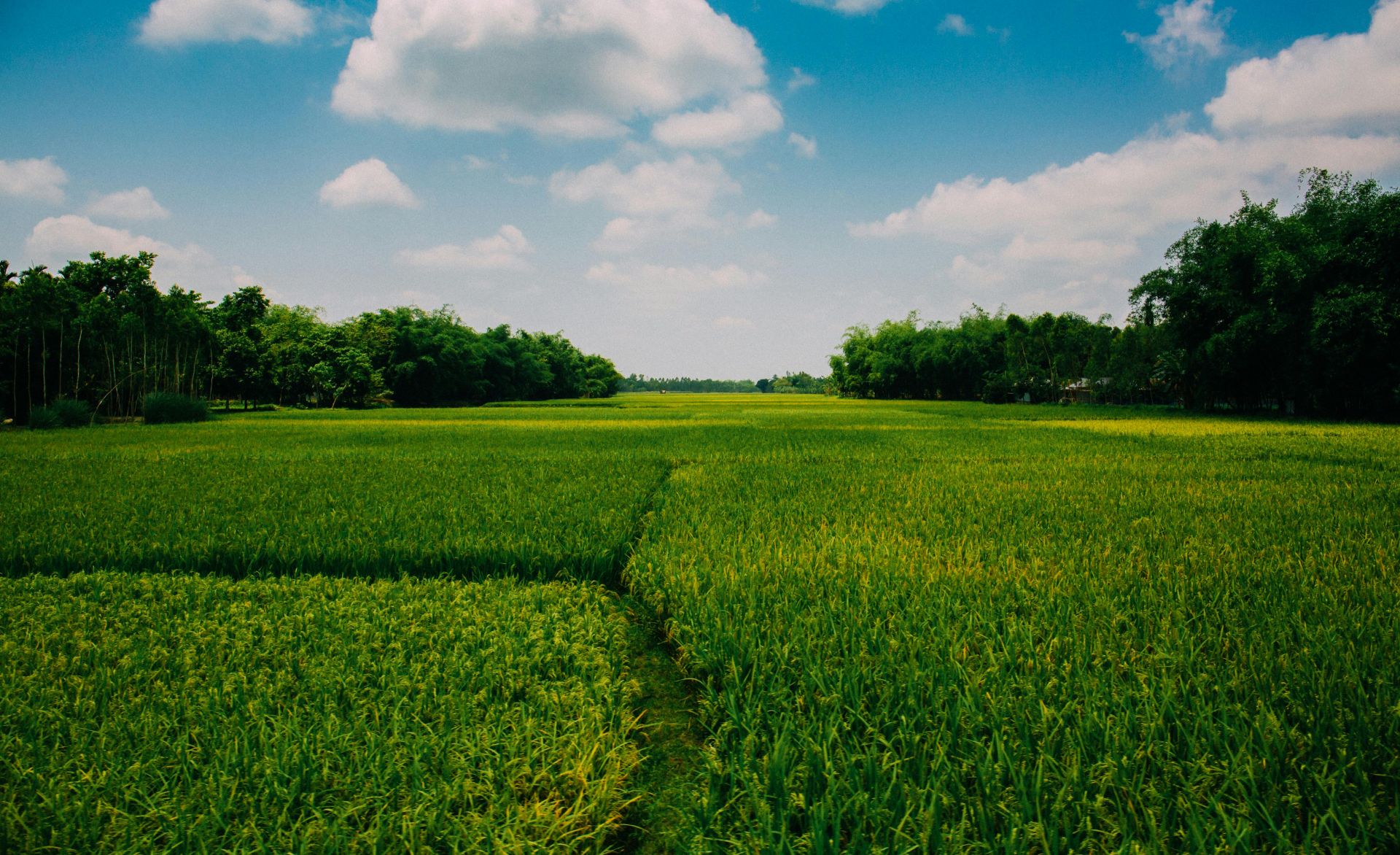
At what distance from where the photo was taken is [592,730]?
239 cm

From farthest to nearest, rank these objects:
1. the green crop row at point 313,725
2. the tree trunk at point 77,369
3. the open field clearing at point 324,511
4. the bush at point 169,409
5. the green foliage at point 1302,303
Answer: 1. the bush at point 169,409
2. the tree trunk at point 77,369
3. the green foliage at point 1302,303
4. the open field clearing at point 324,511
5. the green crop row at point 313,725

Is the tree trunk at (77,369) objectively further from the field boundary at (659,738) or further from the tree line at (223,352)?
the field boundary at (659,738)

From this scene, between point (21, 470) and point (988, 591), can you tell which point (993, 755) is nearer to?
point (988, 591)

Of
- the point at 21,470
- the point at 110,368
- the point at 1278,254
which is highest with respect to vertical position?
the point at 1278,254

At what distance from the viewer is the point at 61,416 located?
78.1 feet

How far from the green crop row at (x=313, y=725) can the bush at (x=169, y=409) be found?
106 feet

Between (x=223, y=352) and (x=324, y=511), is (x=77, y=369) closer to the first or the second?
(x=223, y=352)

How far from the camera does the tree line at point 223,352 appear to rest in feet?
92.4

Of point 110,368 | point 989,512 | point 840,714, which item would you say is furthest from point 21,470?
point 110,368

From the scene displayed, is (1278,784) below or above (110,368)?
below

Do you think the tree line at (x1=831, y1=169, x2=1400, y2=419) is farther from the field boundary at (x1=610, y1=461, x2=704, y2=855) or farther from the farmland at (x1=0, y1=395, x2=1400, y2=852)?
the field boundary at (x1=610, y1=461, x2=704, y2=855)

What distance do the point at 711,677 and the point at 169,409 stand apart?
121 feet

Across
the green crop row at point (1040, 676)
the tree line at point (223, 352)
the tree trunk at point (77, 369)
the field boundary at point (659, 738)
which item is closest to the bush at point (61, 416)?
the tree line at point (223, 352)

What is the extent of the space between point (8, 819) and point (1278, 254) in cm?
3548
